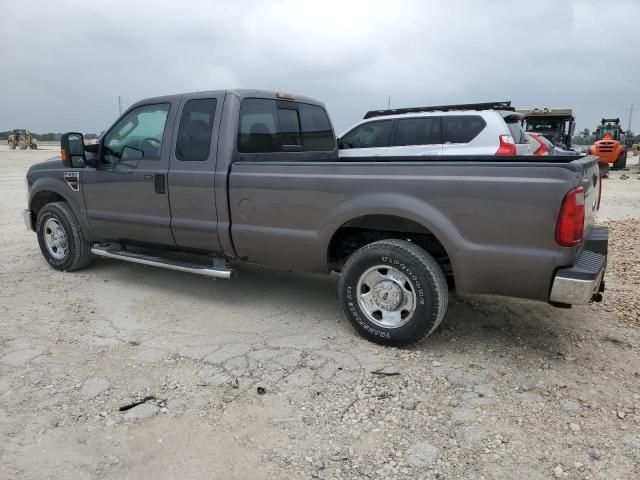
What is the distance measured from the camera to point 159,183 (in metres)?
4.51

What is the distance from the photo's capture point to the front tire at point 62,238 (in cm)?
538

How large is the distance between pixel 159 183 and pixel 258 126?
1033 millimetres

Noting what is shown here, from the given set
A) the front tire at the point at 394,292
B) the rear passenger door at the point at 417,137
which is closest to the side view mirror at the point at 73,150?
the front tire at the point at 394,292

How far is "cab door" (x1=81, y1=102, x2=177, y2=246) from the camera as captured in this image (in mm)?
4570

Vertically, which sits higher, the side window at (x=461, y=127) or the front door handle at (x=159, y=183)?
the side window at (x=461, y=127)

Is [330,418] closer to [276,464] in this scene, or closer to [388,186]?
[276,464]

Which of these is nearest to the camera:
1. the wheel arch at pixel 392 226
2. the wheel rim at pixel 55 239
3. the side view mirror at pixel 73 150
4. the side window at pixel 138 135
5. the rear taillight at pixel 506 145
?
the wheel arch at pixel 392 226

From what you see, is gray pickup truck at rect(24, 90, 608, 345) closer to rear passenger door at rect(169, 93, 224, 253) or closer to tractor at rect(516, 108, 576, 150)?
rear passenger door at rect(169, 93, 224, 253)

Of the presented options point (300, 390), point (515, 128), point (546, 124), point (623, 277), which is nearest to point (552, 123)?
point (546, 124)

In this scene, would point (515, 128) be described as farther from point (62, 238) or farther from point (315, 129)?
point (62, 238)

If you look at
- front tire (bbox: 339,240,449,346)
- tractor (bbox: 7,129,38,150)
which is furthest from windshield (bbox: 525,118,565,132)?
tractor (bbox: 7,129,38,150)

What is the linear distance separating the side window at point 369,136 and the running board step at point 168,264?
5.10m

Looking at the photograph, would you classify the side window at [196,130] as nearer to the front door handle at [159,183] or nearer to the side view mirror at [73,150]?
the front door handle at [159,183]

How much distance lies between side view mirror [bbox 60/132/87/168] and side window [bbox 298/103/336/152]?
2.27 meters
